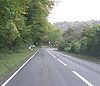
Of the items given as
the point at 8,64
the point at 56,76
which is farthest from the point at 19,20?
the point at 56,76

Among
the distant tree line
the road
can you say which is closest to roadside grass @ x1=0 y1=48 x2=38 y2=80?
the road

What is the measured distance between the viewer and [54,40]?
652ft

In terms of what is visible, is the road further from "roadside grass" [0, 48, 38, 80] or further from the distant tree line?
the distant tree line

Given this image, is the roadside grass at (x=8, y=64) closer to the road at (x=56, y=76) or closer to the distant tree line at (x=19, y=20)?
the road at (x=56, y=76)

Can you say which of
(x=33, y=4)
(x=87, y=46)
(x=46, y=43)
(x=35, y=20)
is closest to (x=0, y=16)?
(x=87, y=46)

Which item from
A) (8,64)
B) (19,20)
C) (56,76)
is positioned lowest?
(56,76)

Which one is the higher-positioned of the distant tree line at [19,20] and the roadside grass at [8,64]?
the distant tree line at [19,20]

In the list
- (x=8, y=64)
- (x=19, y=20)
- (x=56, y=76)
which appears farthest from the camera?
(x=19, y=20)

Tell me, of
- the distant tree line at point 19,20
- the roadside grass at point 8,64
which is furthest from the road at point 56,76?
the distant tree line at point 19,20

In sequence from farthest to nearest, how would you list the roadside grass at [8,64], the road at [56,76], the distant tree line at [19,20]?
the distant tree line at [19,20]
the roadside grass at [8,64]
the road at [56,76]

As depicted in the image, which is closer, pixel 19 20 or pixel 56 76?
pixel 56 76

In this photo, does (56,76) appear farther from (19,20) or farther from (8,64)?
(19,20)

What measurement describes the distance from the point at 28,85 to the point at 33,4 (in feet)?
117

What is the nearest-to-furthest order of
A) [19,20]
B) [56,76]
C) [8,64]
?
[56,76]
[8,64]
[19,20]
